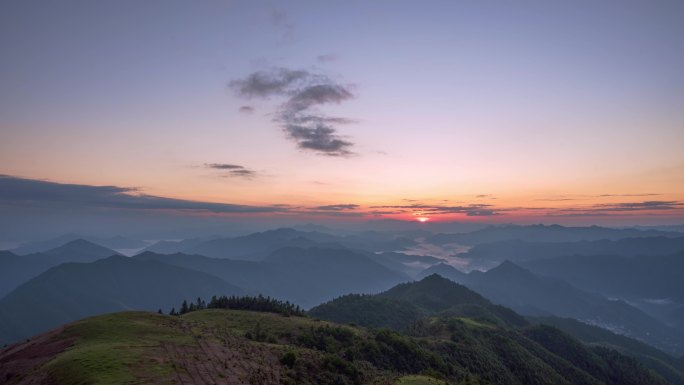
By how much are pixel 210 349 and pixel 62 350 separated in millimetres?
18199

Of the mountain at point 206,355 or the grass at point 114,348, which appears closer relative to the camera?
the grass at point 114,348

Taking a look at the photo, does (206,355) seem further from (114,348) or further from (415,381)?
(415,381)

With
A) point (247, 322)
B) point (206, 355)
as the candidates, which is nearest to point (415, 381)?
point (206, 355)

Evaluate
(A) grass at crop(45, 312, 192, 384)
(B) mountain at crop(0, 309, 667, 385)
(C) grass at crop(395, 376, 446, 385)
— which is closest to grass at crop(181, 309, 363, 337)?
(B) mountain at crop(0, 309, 667, 385)

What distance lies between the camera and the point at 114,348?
43.0 metres

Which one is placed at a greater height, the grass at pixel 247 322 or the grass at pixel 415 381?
the grass at pixel 415 381

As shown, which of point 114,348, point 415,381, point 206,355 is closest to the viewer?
point 114,348

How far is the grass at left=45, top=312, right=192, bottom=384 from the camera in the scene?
35594 millimetres

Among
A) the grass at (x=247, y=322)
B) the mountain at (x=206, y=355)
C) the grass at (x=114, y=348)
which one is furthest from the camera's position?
the grass at (x=247, y=322)

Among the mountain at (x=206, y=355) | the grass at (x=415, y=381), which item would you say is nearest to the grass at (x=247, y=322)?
the mountain at (x=206, y=355)

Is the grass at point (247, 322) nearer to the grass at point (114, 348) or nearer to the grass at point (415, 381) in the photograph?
the grass at point (114, 348)

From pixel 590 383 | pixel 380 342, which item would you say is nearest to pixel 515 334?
pixel 590 383

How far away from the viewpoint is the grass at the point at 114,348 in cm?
3559

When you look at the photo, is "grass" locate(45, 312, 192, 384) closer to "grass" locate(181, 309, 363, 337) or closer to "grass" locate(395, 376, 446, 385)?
"grass" locate(181, 309, 363, 337)
